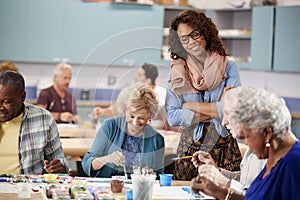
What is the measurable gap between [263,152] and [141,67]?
136 centimetres

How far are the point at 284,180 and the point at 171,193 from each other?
0.83 metres

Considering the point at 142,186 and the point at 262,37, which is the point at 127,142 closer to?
the point at 142,186

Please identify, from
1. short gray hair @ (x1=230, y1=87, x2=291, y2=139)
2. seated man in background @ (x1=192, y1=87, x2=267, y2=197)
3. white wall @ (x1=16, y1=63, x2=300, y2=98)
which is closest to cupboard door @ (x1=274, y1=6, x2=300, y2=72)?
white wall @ (x1=16, y1=63, x2=300, y2=98)

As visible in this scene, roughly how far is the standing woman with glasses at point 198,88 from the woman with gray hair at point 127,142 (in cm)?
14

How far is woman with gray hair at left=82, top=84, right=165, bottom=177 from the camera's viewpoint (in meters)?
3.62

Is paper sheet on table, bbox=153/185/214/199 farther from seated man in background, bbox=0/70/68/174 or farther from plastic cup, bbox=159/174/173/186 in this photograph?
seated man in background, bbox=0/70/68/174

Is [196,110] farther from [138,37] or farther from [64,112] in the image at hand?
[64,112]

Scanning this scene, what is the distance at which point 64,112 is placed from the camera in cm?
704

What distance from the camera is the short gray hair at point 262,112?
2615 millimetres

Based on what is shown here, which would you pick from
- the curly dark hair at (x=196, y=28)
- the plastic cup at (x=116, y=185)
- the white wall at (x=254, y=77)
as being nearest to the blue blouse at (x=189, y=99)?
the curly dark hair at (x=196, y=28)

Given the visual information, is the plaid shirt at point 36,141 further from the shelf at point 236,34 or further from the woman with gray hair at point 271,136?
the shelf at point 236,34

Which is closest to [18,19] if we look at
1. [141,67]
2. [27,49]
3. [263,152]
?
[27,49]

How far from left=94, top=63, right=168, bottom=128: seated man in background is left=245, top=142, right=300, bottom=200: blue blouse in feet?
3.54

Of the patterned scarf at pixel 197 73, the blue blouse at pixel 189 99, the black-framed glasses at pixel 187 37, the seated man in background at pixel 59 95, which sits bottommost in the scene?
the seated man in background at pixel 59 95
